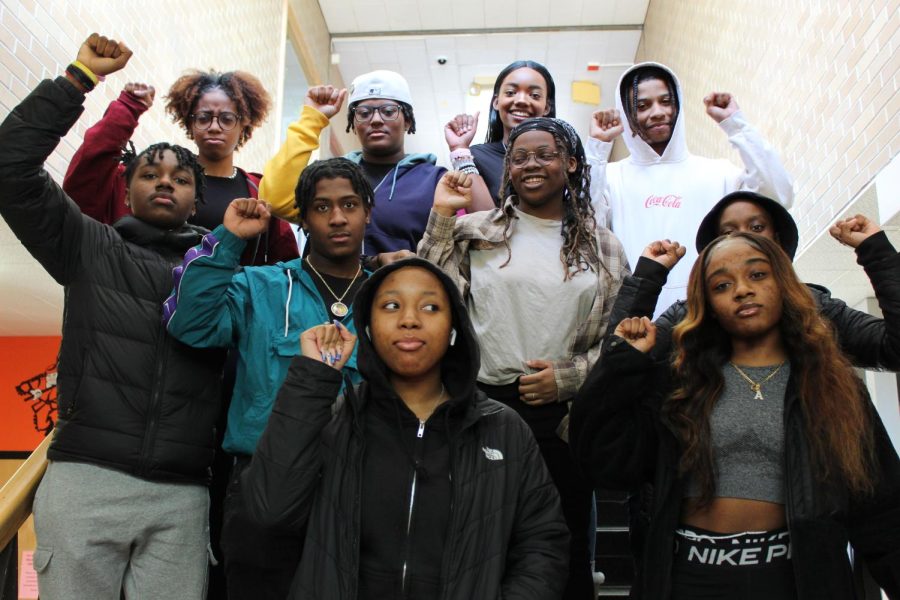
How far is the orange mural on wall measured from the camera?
689cm

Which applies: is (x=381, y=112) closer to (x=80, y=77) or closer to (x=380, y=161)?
(x=380, y=161)

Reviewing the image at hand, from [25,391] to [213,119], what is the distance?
4.58 meters

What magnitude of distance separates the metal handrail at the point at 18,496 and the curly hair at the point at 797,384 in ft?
6.02

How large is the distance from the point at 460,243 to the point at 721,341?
3.00 ft

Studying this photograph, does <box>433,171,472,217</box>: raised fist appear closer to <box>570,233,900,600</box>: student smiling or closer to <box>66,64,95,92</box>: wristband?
<box>570,233,900,600</box>: student smiling

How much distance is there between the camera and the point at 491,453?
2141 millimetres

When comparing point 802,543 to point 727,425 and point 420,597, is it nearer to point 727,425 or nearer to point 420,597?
point 727,425

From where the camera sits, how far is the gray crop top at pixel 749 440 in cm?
214

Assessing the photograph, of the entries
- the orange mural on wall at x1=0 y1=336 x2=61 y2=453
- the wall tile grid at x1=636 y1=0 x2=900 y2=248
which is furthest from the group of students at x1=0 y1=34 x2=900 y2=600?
the orange mural on wall at x1=0 y1=336 x2=61 y2=453

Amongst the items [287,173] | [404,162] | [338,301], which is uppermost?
[404,162]

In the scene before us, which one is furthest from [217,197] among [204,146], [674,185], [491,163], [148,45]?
[148,45]

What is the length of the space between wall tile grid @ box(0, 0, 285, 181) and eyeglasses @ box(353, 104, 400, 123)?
63.0 inches

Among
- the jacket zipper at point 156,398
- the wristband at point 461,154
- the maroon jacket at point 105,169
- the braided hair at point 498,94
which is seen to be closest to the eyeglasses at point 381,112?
the wristband at point 461,154

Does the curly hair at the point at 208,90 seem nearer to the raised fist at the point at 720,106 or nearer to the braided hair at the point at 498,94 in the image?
the braided hair at the point at 498,94
